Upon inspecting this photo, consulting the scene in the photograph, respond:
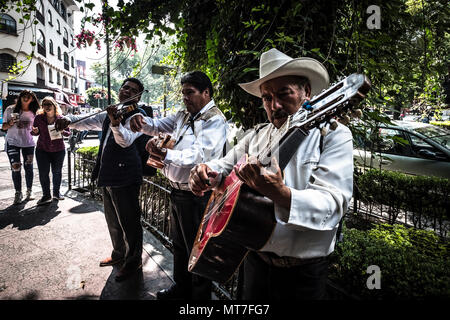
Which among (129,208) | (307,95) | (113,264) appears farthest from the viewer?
(113,264)

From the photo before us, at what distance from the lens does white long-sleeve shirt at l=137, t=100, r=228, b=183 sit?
2.17 meters

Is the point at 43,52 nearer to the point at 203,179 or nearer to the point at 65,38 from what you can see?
the point at 65,38

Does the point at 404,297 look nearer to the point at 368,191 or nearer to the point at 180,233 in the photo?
the point at 180,233

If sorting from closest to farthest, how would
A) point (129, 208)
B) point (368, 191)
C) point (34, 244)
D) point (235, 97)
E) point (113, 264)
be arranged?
point (235, 97)
point (129, 208)
point (113, 264)
point (34, 244)
point (368, 191)

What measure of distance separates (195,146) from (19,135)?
4.66m

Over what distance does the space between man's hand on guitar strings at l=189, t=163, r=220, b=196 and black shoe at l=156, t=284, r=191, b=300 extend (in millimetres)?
1328

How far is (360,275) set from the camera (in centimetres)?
160

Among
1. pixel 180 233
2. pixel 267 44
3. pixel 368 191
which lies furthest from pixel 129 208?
pixel 368 191

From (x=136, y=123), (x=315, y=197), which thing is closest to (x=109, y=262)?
(x=136, y=123)

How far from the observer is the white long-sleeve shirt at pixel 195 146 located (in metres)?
2.17

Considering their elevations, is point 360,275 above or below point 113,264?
above

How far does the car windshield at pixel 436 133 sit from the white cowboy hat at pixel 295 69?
5.80 metres

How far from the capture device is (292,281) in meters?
1.36
